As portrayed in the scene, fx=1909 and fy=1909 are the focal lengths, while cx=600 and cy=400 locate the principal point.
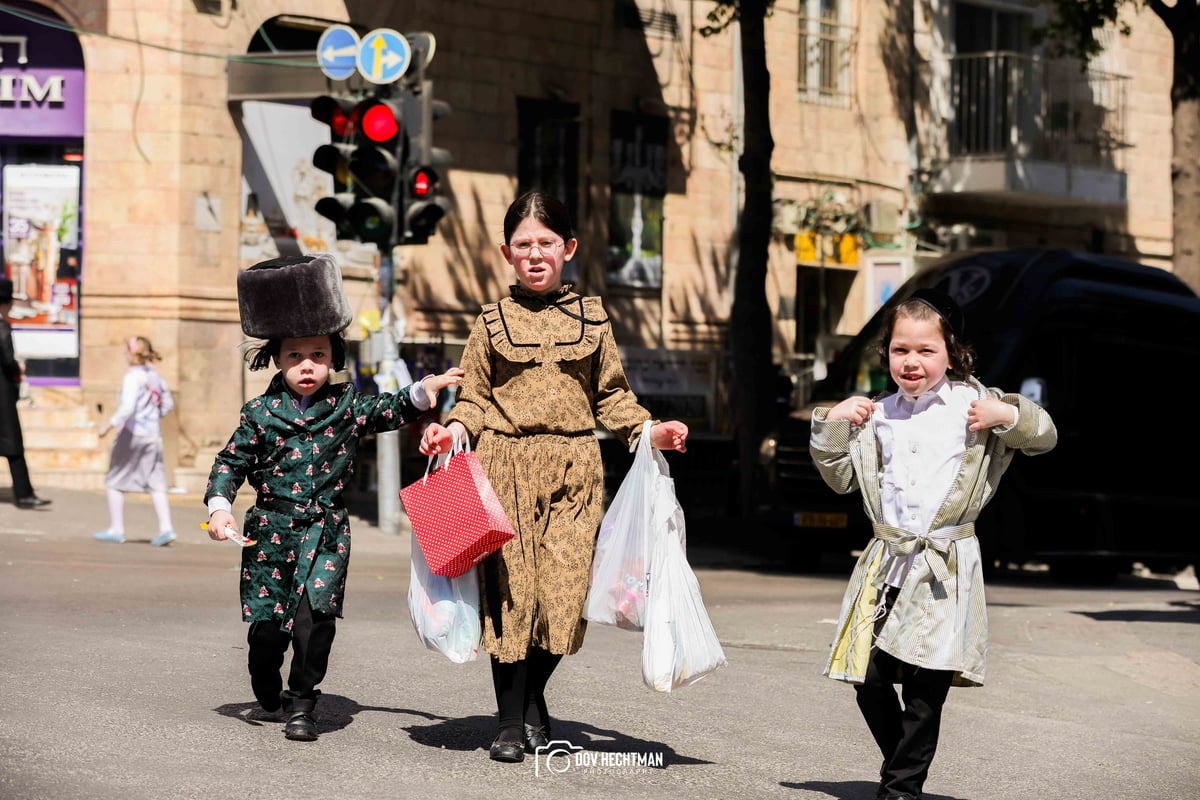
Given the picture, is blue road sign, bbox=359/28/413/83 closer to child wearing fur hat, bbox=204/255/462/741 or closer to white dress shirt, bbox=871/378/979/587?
child wearing fur hat, bbox=204/255/462/741

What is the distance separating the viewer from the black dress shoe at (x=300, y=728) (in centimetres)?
630

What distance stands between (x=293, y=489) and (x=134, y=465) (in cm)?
843

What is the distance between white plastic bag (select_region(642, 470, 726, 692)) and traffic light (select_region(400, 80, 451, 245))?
9.46 metres

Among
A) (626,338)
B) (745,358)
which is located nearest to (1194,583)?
(745,358)

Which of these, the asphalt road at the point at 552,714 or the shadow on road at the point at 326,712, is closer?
the asphalt road at the point at 552,714

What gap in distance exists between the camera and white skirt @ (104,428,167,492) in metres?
14.5

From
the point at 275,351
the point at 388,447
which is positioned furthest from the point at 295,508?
the point at 388,447

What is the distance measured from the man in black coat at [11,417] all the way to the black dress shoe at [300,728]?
10209 millimetres

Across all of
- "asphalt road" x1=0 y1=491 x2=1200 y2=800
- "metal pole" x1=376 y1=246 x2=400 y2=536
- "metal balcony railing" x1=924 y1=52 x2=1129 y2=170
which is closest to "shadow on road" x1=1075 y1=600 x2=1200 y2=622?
"asphalt road" x1=0 y1=491 x2=1200 y2=800

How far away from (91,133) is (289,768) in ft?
49.0

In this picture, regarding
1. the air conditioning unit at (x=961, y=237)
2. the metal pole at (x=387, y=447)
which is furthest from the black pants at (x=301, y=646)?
the air conditioning unit at (x=961, y=237)

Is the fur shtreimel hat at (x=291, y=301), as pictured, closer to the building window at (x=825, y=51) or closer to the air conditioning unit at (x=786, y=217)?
the air conditioning unit at (x=786, y=217)

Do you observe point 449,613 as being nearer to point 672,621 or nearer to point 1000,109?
point 672,621

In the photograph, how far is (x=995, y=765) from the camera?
6809 mm
